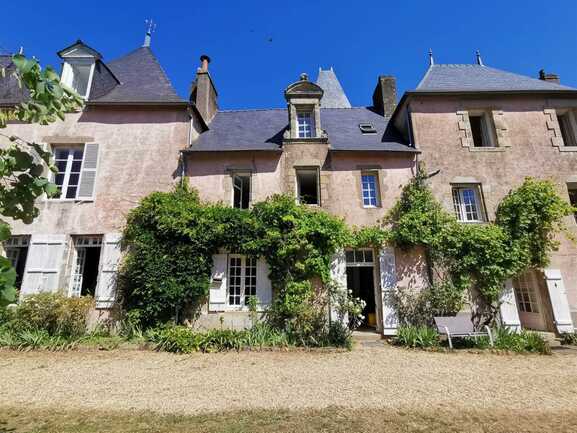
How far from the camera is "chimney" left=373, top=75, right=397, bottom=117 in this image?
11797 mm

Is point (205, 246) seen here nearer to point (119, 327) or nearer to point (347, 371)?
point (119, 327)

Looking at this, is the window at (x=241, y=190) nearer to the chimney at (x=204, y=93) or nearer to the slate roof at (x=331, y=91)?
the chimney at (x=204, y=93)

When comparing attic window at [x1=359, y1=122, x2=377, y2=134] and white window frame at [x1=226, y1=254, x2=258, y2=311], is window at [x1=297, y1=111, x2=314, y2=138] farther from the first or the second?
white window frame at [x1=226, y1=254, x2=258, y2=311]

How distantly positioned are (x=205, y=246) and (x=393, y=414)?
575cm

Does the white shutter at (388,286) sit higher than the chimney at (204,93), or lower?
lower

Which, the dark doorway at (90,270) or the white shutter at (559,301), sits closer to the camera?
the white shutter at (559,301)

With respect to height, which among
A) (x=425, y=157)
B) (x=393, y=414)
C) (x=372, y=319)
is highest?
(x=425, y=157)

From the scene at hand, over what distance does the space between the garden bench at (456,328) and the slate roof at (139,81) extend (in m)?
9.53

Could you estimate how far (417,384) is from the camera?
4.82m

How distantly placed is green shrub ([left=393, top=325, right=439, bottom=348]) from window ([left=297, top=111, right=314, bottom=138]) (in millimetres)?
6330

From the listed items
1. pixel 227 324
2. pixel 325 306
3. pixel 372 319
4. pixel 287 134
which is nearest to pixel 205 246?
pixel 227 324

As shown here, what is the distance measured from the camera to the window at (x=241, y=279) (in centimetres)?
828

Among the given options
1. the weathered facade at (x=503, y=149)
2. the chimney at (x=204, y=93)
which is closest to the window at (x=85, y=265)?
the chimney at (x=204, y=93)

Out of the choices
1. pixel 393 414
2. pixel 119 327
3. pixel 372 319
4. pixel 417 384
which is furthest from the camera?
pixel 372 319
